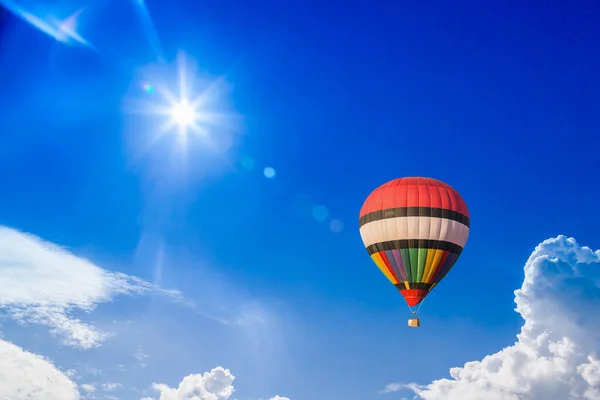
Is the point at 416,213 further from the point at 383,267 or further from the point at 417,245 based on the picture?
the point at 383,267

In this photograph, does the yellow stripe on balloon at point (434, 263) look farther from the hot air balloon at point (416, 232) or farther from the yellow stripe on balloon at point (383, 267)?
the yellow stripe on balloon at point (383, 267)

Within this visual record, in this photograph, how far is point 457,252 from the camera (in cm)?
6412

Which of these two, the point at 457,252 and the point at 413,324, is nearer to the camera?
the point at 413,324

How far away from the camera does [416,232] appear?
6106cm

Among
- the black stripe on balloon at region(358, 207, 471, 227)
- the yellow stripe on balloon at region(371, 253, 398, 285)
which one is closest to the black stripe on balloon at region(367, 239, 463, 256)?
the yellow stripe on balloon at region(371, 253, 398, 285)

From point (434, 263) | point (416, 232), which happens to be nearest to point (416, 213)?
point (416, 232)

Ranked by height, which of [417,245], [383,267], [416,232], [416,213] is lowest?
[383,267]

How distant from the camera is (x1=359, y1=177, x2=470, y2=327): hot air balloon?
61281 mm

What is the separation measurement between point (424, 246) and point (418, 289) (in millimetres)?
4676

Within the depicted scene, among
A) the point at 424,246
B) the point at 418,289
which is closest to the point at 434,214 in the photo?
the point at 424,246

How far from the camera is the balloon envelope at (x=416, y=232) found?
201 feet

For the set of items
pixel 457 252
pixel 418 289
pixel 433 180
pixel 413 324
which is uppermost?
pixel 433 180

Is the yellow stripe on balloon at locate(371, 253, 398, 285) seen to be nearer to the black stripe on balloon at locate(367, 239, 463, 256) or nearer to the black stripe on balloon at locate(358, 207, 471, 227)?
the black stripe on balloon at locate(367, 239, 463, 256)

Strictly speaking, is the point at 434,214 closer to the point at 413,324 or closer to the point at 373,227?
the point at 373,227
